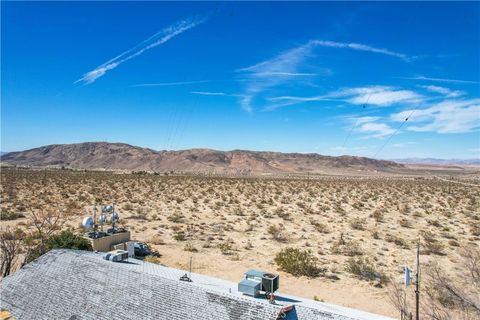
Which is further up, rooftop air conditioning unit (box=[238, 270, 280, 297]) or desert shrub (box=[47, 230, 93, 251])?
rooftop air conditioning unit (box=[238, 270, 280, 297])

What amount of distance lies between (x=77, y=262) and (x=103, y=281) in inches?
78.0

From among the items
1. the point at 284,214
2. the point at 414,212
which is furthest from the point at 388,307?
the point at 414,212

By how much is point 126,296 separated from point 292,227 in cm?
2094

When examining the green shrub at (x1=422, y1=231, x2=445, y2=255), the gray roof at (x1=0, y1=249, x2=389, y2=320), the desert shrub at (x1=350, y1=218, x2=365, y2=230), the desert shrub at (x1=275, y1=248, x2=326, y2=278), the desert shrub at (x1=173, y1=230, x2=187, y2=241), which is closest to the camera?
the gray roof at (x1=0, y1=249, x2=389, y2=320)

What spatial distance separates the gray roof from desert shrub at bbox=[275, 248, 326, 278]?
7707mm

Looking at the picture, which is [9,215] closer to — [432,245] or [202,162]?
[432,245]

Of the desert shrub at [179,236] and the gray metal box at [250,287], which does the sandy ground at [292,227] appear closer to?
the desert shrub at [179,236]

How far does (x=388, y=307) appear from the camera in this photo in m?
14.5

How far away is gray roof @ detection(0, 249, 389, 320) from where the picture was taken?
944 cm

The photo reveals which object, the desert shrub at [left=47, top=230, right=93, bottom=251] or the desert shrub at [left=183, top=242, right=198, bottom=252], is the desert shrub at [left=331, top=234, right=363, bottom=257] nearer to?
the desert shrub at [left=183, top=242, right=198, bottom=252]

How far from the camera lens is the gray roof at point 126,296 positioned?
9438 millimetres

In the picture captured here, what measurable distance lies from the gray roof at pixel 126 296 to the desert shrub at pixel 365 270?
8245 millimetres

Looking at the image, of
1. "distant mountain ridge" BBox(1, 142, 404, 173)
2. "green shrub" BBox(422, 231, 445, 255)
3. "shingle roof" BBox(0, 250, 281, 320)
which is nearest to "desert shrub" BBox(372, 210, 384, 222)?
"green shrub" BBox(422, 231, 445, 255)

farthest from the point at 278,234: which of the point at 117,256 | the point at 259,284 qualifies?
the point at 259,284
